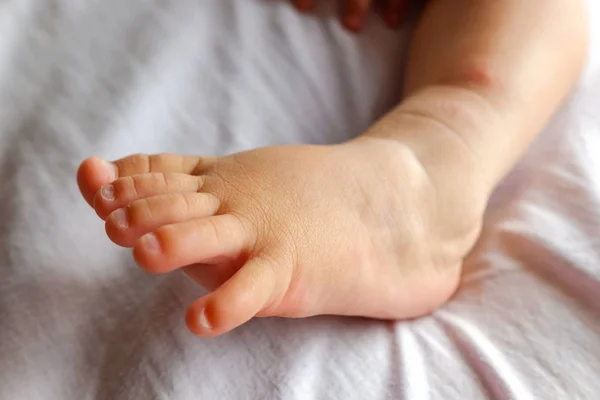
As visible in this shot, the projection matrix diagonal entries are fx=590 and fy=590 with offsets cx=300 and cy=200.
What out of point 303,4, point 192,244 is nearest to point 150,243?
point 192,244

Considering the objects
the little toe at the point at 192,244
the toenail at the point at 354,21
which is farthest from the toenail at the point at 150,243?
the toenail at the point at 354,21

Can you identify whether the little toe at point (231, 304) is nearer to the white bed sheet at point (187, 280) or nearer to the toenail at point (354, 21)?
the white bed sheet at point (187, 280)

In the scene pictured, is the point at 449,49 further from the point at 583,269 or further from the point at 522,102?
the point at 583,269

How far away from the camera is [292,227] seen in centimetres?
40

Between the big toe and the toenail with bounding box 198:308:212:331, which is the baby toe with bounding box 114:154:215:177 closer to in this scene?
the big toe

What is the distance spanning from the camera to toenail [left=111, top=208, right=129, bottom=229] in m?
0.36

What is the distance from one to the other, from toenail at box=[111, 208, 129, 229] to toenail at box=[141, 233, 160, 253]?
25 mm

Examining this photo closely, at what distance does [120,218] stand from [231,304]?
0.29 feet

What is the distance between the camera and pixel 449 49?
57cm

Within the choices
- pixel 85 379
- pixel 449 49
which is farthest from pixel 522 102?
pixel 85 379

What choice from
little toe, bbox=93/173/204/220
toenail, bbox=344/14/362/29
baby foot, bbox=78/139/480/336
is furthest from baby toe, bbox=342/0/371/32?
little toe, bbox=93/173/204/220

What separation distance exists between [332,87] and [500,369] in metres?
0.33

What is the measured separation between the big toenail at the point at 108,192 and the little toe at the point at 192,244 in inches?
2.2

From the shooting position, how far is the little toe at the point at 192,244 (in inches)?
13.1
